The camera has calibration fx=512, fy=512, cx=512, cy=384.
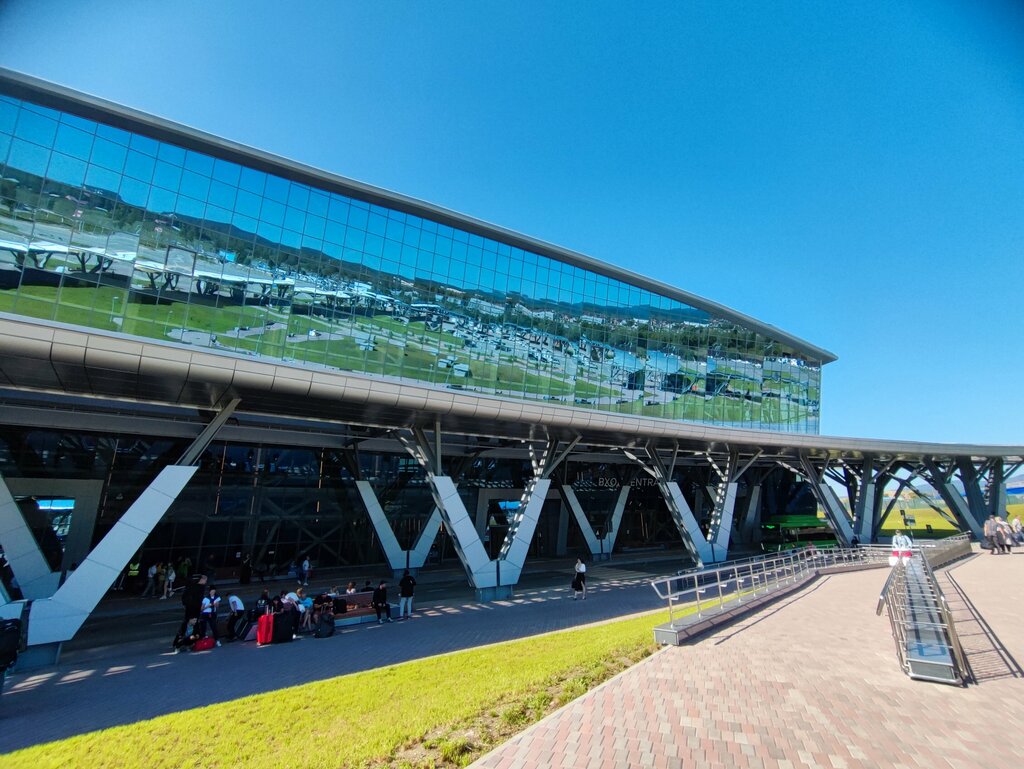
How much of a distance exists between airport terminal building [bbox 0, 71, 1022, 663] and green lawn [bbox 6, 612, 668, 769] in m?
7.34

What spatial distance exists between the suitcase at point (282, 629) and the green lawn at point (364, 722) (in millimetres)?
3562

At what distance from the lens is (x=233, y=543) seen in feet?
77.0

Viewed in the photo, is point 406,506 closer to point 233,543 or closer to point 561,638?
point 233,543

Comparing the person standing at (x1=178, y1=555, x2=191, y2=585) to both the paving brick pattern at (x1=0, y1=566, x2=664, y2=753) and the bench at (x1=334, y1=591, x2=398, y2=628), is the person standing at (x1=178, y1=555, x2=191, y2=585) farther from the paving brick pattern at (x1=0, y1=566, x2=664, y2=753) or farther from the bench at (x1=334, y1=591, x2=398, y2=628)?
the bench at (x1=334, y1=591, x2=398, y2=628)

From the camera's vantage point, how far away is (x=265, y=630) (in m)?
12.6

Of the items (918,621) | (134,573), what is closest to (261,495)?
(134,573)

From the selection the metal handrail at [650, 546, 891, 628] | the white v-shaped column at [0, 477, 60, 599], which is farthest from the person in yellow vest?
the metal handrail at [650, 546, 891, 628]

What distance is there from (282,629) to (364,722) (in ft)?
25.3

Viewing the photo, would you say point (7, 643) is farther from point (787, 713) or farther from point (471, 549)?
point (471, 549)

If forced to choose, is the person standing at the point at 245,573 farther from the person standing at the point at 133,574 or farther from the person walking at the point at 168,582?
the person standing at the point at 133,574

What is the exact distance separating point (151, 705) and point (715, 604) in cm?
1210

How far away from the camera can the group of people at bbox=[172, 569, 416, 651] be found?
1220 centimetres

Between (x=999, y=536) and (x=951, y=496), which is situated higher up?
(x=951, y=496)

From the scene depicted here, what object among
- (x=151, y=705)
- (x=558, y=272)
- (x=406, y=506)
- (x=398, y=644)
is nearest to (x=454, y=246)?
(x=558, y=272)
